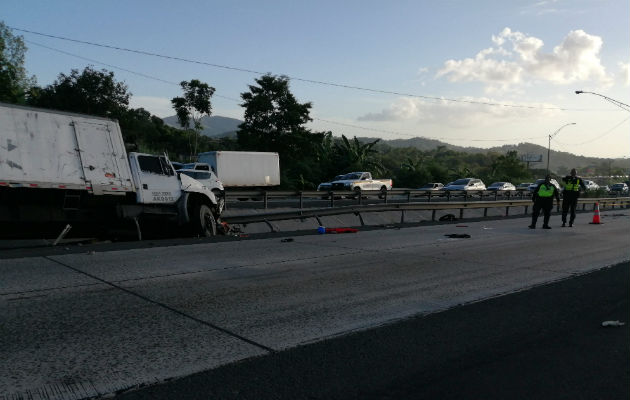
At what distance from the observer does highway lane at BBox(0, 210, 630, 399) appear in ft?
13.3

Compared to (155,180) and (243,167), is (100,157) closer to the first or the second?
(155,180)

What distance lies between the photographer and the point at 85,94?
56562 millimetres

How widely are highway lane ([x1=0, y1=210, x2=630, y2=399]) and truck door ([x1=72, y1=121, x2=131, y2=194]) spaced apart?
2013 mm

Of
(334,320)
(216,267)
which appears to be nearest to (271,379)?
(334,320)

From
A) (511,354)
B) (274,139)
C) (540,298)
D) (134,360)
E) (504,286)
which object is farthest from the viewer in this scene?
(274,139)

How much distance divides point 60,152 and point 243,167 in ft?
87.7

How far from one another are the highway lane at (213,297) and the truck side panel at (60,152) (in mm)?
1920

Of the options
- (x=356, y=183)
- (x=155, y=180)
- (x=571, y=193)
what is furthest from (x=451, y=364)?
(x=356, y=183)

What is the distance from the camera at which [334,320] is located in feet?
17.8

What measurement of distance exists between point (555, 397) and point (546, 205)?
14559 millimetres

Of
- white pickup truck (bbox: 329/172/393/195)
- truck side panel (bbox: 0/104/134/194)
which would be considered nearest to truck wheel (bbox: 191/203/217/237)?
truck side panel (bbox: 0/104/134/194)

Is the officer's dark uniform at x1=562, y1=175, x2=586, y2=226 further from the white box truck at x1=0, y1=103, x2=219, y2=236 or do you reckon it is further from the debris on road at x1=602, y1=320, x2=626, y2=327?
the debris on road at x1=602, y1=320, x2=626, y2=327

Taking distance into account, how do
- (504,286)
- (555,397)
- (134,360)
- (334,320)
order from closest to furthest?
(555,397) < (134,360) < (334,320) < (504,286)

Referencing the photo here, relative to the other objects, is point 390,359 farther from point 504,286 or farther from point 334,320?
point 504,286
